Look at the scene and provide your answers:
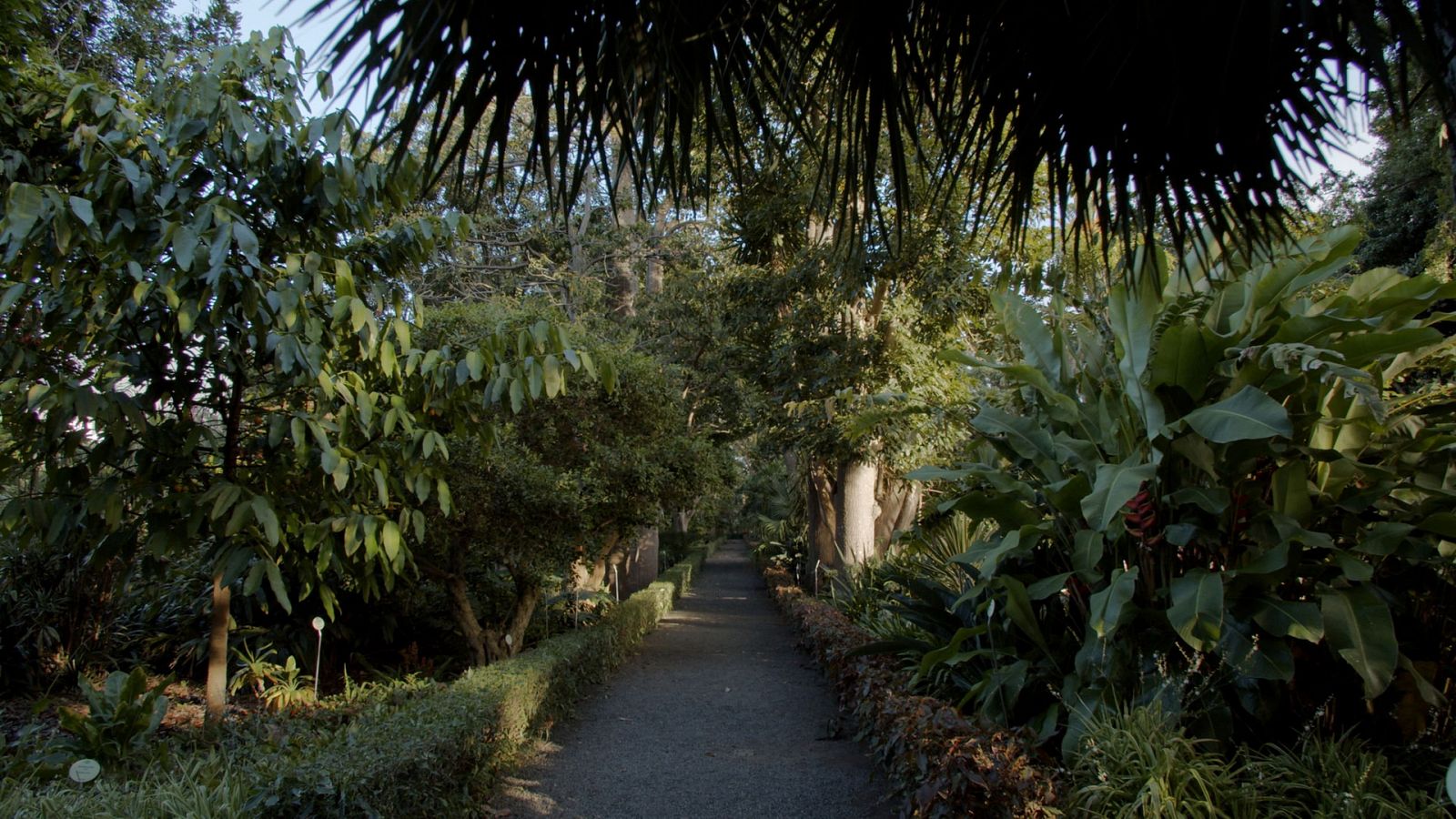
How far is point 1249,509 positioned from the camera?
4.34m

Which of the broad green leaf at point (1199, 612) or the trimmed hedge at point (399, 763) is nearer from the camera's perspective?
the trimmed hedge at point (399, 763)

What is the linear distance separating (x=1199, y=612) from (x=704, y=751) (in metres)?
4.57

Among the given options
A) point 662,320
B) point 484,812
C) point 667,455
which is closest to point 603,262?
point 662,320

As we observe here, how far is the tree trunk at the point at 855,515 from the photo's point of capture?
13.1 meters

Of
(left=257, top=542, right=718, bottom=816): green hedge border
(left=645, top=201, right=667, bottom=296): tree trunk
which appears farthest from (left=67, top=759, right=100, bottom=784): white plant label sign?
(left=645, top=201, right=667, bottom=296): tree trunk

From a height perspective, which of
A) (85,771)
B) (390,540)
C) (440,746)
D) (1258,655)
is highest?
(390,540)

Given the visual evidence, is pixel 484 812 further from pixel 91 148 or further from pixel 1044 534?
pixel 91 148

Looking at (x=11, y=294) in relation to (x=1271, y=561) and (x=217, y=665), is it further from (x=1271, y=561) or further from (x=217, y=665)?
(x=1271, y=561)

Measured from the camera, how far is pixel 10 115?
412 cm

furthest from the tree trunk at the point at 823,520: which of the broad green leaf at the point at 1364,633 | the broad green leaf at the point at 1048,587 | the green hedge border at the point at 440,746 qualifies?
the broad green leaf at the point at 1364,633

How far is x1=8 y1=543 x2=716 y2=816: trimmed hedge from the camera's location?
332 centimetres

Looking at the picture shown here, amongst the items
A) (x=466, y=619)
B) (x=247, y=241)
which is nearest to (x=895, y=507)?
(x=466, y=619)

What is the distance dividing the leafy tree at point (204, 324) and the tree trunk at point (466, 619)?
3.87 m

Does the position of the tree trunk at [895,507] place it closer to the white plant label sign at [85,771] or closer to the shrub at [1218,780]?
the shrub at [1218,780]
